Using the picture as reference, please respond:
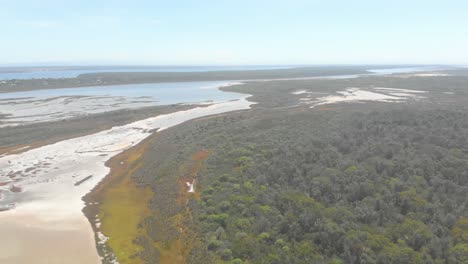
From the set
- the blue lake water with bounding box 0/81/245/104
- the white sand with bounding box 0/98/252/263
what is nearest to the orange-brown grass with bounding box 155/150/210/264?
the white sand with bounding box 0/98/252/263

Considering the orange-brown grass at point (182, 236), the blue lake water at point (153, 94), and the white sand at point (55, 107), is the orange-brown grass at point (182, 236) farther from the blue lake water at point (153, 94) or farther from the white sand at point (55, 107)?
the blue lake water at point (153, 94)

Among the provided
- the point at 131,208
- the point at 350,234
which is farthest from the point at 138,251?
the point at 350,234

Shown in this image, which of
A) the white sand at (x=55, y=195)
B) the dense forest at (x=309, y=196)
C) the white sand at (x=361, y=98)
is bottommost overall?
the white sand at (x=55, y=195)

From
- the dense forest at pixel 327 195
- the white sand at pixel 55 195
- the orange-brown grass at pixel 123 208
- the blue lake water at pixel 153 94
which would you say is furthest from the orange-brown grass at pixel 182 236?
the blue lake water at pixel 153 94

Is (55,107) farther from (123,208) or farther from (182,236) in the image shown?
(182,236)

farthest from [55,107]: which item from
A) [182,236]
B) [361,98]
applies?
[361,98]

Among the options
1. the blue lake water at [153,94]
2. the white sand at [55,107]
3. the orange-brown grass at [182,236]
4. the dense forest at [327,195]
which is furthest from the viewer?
the blue lake water at [153,94]
